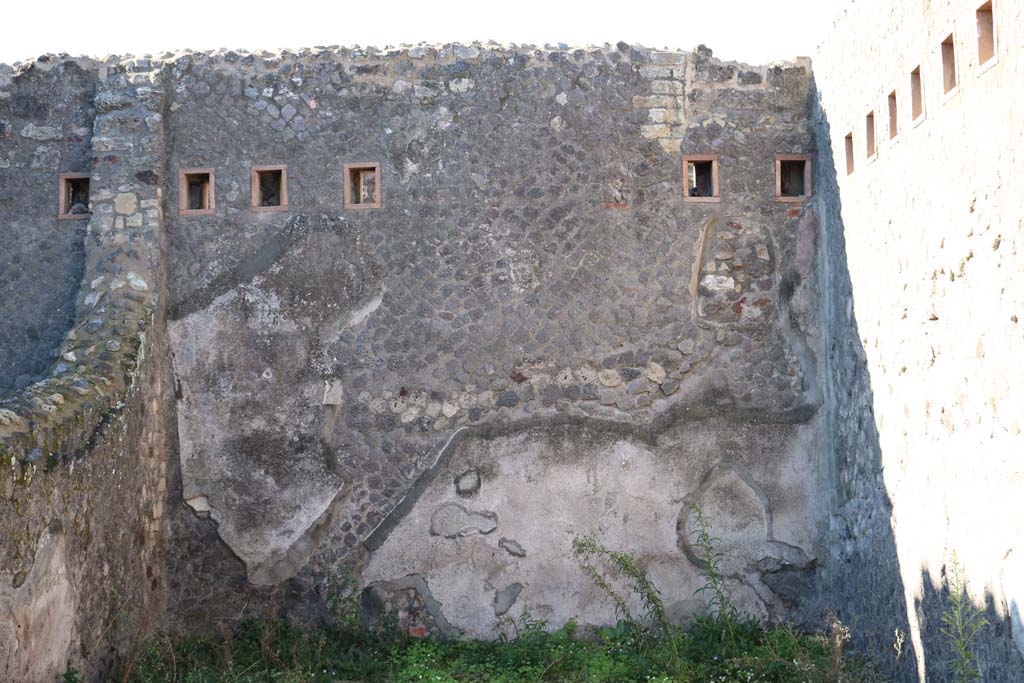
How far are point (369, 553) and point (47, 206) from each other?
10.3 feet

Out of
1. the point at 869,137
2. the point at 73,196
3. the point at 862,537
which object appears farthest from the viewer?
the point at 73,196

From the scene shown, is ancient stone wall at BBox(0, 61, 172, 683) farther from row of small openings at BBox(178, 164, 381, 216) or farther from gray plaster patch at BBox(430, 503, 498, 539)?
gray plaster patch at BBox(430, 503, 498, 539)

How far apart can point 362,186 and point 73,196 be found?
200cm

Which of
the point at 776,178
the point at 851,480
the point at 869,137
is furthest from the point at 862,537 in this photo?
the point at 776,178

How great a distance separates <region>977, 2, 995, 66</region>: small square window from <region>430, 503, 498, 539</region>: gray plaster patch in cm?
390

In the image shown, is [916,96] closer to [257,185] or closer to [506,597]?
[506,597]

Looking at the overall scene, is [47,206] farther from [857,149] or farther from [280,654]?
[857,149]

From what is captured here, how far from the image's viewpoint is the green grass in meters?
5.94

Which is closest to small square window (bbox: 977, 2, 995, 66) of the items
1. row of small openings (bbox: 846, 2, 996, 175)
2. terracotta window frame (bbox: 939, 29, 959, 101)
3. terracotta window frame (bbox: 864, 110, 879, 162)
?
row of small openings (bbox: 846, 2, 996, 175)

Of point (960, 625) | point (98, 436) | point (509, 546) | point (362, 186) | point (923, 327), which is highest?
point (362, 186)

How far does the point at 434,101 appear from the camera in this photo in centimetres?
712

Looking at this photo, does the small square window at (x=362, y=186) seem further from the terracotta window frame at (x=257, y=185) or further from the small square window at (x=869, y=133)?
the small square window at (x=869, y=133)

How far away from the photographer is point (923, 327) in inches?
206

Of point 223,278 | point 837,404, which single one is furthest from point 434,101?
point 837,404
